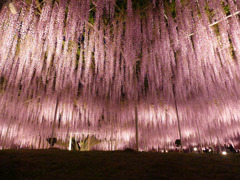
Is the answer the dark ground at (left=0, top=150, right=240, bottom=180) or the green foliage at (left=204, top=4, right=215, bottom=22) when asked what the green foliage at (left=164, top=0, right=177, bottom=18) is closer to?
the green foliage at (left=204, top=4, right=215, bottom=22)

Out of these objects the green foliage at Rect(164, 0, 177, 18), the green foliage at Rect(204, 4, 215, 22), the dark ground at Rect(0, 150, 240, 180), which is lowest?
the dark ground at Rect(0, 150, 240, 180)

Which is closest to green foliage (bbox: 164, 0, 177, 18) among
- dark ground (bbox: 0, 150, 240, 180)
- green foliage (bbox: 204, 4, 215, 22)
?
green foliage (bbox: 204, 4, 215, 22)

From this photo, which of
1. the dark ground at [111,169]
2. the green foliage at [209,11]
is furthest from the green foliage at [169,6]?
the dark ground at [111,169]

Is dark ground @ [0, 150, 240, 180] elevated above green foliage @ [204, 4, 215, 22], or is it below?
below

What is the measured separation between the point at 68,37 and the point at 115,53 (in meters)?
2.43

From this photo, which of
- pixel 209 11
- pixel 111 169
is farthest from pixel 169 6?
pixel 111 169

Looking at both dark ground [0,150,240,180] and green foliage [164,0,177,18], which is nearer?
dark ground [0,150,240,180]

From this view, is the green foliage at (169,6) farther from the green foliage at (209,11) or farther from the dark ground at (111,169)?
the dark ground at (111,169)

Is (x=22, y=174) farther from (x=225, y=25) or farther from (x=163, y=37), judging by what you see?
(x=225, y=25)

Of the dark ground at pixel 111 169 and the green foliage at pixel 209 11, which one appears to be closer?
the dark ground at pixel 111 169

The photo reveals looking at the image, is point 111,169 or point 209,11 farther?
point 209,11

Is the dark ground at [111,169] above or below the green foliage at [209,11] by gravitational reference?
below

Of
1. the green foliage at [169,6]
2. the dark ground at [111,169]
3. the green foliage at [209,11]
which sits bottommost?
the dark ground at [111,169]

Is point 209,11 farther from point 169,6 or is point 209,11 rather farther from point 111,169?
point 111,169
